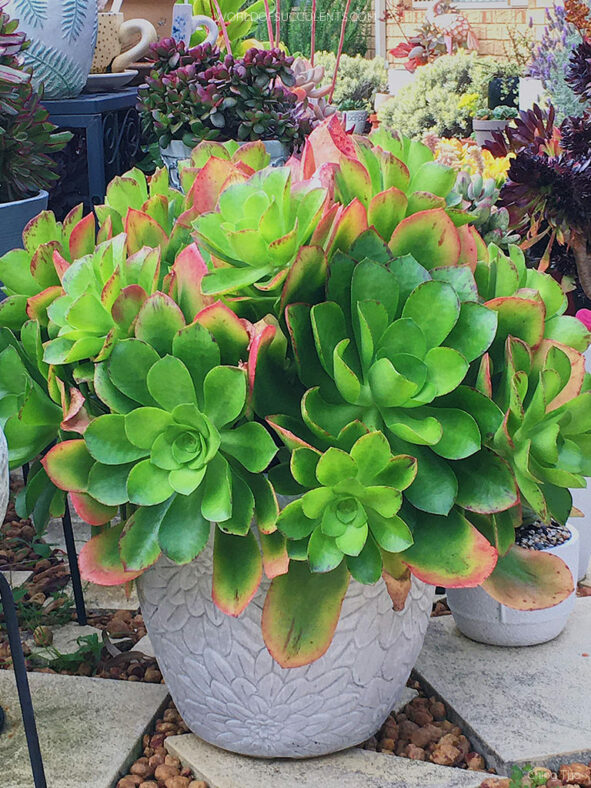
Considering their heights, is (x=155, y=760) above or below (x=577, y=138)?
below

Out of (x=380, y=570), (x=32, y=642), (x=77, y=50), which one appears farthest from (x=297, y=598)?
(x=77, y=50)

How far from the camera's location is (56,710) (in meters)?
1.45

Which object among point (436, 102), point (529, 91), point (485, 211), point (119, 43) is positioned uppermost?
point (119, 43)

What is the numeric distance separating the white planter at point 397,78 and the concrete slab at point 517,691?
350 inches

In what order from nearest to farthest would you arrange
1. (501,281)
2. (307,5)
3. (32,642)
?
(501,281) < (32,642) < (307,5)

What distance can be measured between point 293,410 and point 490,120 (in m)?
6.28

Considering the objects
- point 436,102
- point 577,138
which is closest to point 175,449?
point 577,138

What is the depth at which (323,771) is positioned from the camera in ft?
4.32

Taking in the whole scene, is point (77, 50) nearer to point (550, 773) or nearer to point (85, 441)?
point (85, 441)

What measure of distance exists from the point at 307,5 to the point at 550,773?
42.9 ft

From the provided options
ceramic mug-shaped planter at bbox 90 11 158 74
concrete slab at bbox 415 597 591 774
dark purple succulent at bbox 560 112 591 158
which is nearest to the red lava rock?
concrete slab at bbox 415 597 591 774

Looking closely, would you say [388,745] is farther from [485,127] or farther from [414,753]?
[485,127]

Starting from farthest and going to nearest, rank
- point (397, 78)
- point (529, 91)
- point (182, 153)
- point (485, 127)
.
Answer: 1. point (397, 78)
2. point (485, 127)
3. point (529, 91)
4. point (182, 153)

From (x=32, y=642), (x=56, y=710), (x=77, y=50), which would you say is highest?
(x=77, y=50)
